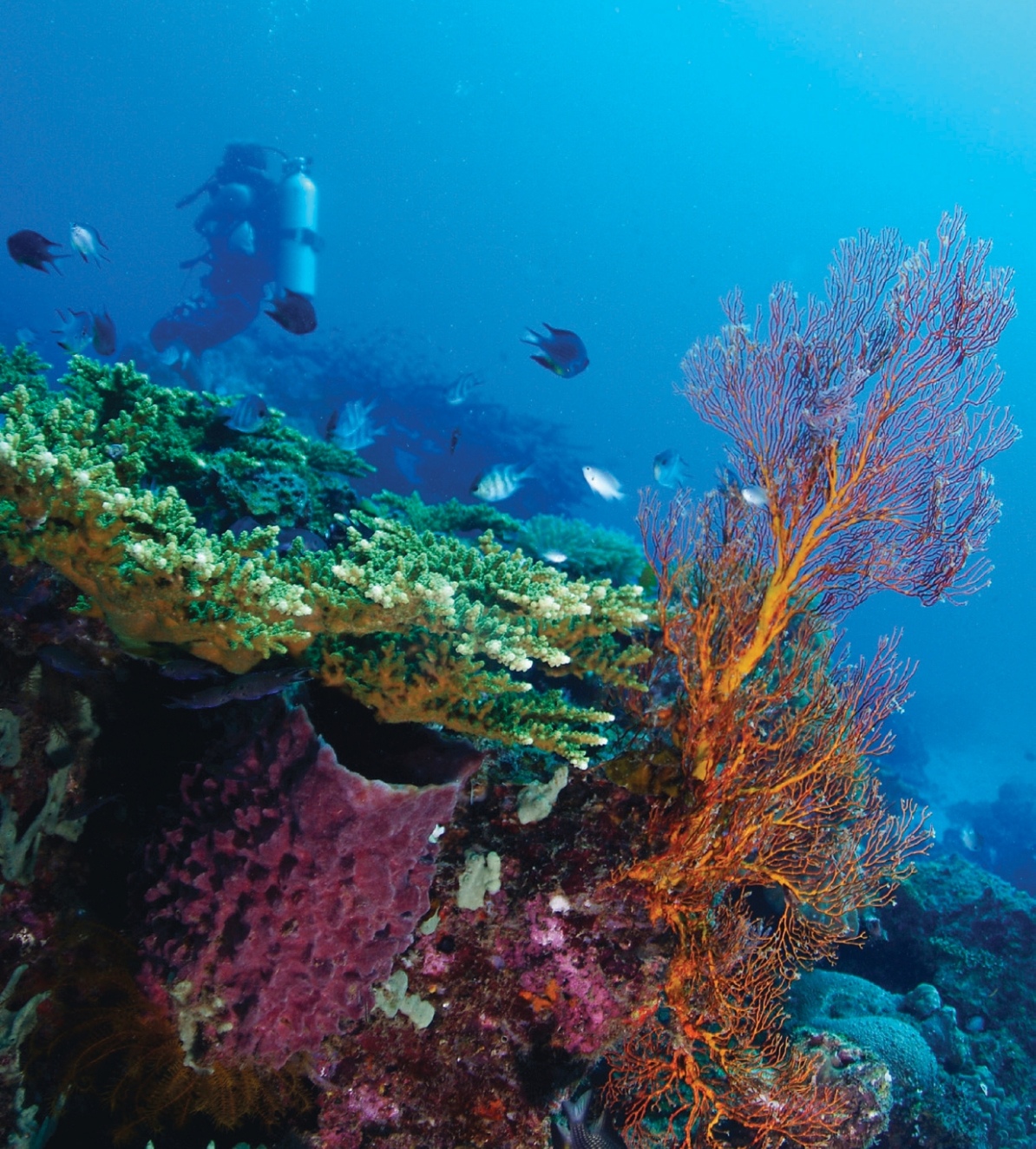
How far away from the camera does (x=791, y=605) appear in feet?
13.5

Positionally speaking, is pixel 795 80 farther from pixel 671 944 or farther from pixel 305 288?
pixel 671 944

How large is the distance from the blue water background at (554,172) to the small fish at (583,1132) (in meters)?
69.5

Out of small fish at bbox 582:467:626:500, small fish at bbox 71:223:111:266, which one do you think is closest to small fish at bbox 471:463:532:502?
small fish at bbox 582:467:626:500

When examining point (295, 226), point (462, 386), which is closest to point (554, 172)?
point (295, 226)

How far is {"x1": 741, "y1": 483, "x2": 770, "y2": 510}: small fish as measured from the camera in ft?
13.2

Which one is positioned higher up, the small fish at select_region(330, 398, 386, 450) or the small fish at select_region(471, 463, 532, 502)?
the small fish at select_region(330, 398, 386, 450)

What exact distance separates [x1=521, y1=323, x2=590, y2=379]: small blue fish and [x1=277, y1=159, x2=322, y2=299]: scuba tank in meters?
17.5

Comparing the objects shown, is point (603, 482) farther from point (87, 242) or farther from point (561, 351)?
point (87, 242)

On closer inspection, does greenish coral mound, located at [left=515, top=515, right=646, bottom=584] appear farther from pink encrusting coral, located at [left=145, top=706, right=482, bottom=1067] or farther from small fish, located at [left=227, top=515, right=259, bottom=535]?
pink encrusting coral, located at [left=145, top=706, right=482, bottom=1067]

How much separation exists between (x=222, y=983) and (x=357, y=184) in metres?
112

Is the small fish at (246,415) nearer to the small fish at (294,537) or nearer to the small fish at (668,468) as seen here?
the small fish at (294,537)

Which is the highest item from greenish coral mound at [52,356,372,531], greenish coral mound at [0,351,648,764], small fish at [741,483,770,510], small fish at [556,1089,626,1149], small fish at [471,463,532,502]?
small fish at [471,463,532,502]

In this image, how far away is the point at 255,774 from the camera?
A: 251 cm

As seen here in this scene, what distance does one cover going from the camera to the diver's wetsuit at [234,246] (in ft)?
68.2
